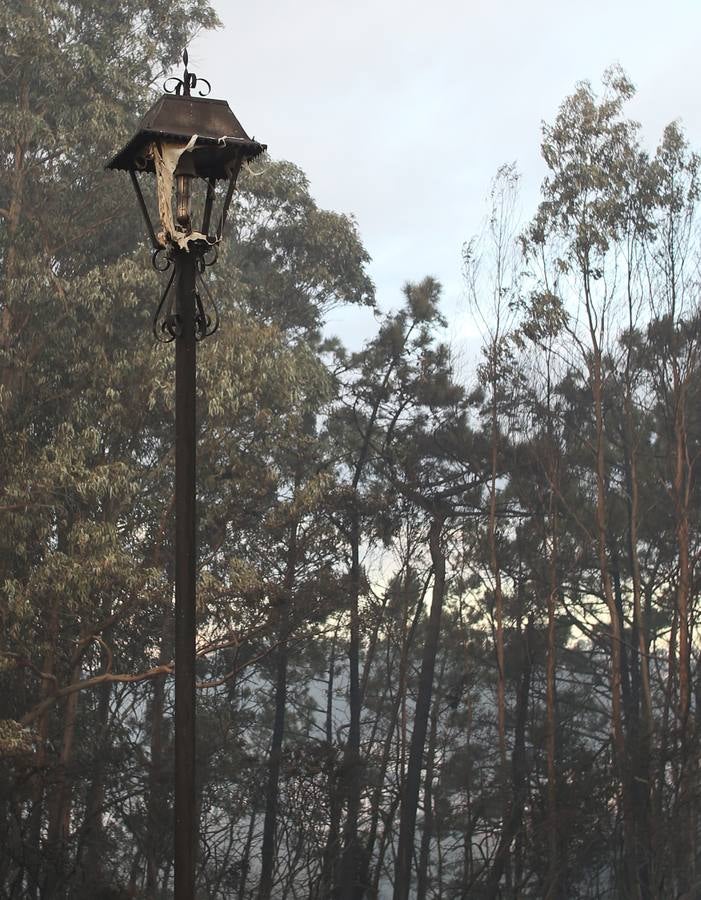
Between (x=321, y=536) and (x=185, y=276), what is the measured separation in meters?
16.6

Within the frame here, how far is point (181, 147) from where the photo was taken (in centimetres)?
373

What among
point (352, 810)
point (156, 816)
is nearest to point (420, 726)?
point (352, 810)

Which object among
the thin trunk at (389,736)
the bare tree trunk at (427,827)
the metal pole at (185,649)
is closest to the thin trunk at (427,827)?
the bare tree trunk at (427,827)

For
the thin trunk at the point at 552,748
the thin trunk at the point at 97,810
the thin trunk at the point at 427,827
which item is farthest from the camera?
the thin trunk at the point at 427,827

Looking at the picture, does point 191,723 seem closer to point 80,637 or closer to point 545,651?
point 80,637

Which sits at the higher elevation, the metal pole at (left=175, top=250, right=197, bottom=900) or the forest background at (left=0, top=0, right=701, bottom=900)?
the forest background at (left=0, top=0, right=701, bottom=900)

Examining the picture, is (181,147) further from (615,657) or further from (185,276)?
(615,657)

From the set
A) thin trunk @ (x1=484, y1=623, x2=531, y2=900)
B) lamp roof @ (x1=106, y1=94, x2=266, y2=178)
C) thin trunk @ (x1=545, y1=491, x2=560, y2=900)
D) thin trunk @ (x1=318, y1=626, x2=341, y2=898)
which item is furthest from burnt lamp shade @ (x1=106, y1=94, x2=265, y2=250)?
thin trunk @ (x1=484, y1=623, x2=531, y2=900)

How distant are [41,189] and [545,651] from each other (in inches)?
477

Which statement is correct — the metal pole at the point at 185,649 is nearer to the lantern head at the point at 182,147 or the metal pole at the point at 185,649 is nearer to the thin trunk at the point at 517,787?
the lantern head at the point at 182,147

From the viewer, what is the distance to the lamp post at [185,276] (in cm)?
339

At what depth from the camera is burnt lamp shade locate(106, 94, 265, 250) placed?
371cm

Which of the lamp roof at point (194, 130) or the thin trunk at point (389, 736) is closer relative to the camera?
the lamp roof at point (194, 130)

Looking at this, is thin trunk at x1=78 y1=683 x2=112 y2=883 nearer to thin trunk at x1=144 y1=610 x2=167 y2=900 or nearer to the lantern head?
thin trunk at x1=144 y1=610 x2=167 y2=900
